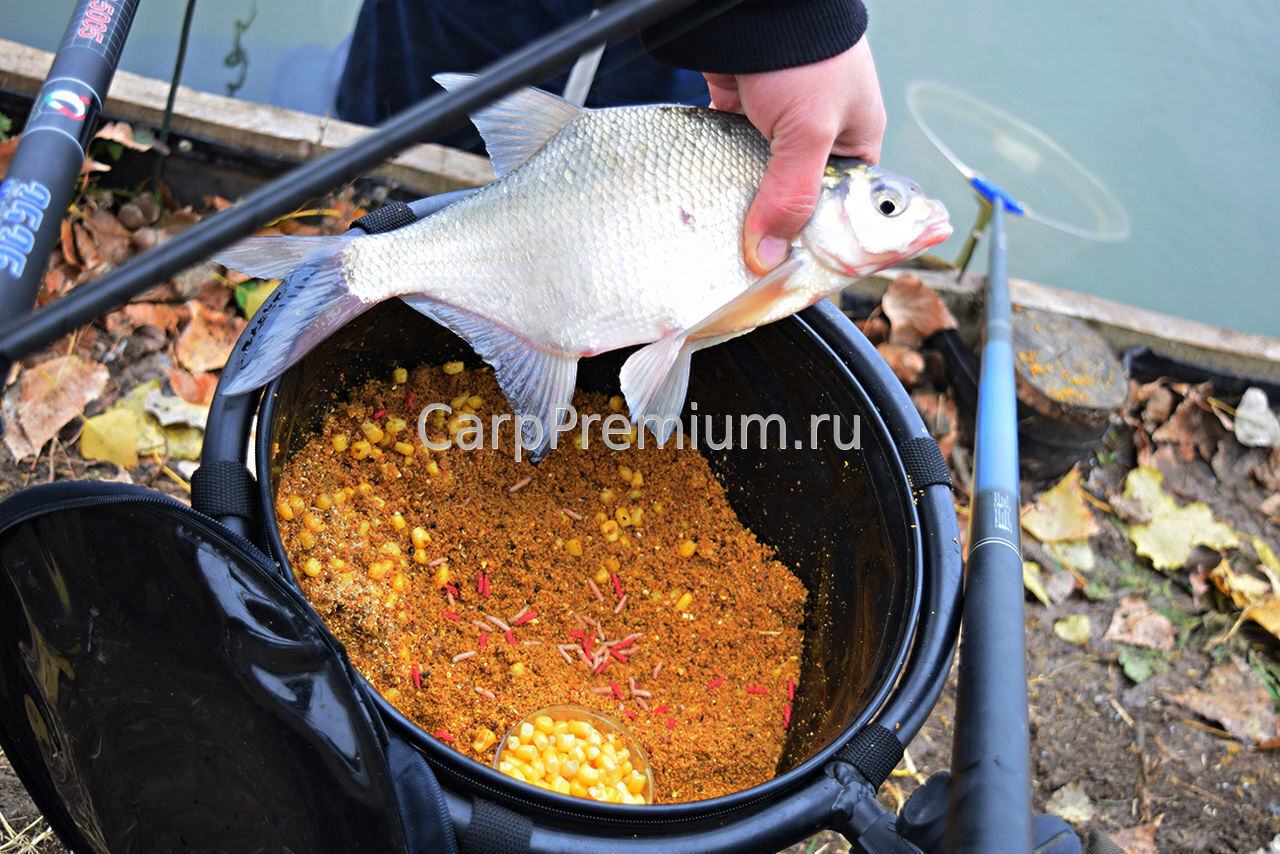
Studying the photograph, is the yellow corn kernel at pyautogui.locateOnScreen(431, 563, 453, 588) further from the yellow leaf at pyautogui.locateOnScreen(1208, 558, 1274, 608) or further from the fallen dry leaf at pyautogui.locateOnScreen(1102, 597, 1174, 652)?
the yellow leaf at pyautogui.locateOnScreen(1208, 558, 1274, 608)

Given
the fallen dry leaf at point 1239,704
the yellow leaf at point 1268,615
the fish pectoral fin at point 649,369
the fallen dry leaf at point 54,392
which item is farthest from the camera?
the yellow leaf at point 1268,615

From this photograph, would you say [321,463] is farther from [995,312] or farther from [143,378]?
[995,312]

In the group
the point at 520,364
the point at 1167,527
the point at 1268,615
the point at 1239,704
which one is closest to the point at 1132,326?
the point at 1167,527

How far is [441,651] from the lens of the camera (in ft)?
3.99

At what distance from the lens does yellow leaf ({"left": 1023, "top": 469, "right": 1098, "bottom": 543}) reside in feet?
6.21

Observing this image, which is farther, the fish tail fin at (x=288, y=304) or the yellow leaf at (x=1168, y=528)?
the yellow leaf at (x=1168, y=528)

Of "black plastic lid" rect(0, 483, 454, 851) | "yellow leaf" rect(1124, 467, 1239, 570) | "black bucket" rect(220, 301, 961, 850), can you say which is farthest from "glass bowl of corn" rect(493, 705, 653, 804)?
"yellow leaf" rect(1124, 467, 1239, 570)

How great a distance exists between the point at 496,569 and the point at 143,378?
0.82 meters

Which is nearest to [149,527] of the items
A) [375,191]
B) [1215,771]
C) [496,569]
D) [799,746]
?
[496,569]

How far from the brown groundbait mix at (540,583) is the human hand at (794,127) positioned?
1.74 feet

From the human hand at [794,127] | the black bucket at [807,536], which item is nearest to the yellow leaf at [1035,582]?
the black bucket at [807,536]

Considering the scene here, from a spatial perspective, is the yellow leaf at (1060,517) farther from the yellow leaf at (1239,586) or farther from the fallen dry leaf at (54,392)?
the fallen dry leaf at (54,392)

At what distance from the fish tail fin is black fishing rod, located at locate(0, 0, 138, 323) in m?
0.20

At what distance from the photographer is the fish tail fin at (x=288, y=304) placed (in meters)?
0.95
